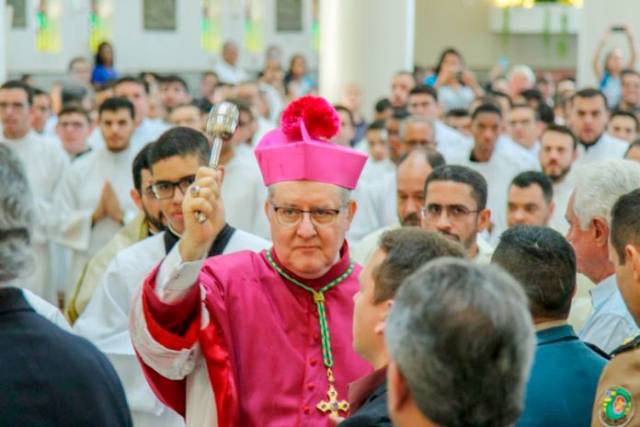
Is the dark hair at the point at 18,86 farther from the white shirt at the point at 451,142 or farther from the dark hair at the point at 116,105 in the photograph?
the white shirt at the point at 451,142

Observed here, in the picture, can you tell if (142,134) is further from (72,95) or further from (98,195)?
(72,95)

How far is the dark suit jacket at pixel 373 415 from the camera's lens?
10.1 feet

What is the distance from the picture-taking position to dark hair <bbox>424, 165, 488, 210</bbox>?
19.5 ft

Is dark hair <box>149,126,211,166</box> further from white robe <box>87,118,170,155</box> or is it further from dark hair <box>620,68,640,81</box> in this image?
dark hair <box>620,68,640,81</box>

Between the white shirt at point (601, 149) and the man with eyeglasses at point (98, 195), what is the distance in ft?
11.2

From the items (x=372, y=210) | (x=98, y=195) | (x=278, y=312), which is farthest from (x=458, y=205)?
(x=98, y=195)

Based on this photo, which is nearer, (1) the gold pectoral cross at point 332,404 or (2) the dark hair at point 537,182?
(1) the gold pectoral cross at point 332,404

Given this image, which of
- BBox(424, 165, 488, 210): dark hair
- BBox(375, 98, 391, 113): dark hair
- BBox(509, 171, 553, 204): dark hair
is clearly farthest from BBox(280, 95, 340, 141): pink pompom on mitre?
BBox(375, 98, 391, 113): dark hair

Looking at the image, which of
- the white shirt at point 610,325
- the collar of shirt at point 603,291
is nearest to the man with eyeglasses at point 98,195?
the collar of shirt at point 603,291

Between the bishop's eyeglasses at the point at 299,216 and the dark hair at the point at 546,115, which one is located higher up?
the bishop's eyeglasses at the point at 299,216

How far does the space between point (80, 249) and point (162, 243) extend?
378cm

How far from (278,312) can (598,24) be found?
1193 centimetres

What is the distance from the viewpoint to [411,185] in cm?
681

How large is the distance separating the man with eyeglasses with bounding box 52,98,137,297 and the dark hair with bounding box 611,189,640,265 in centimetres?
525
